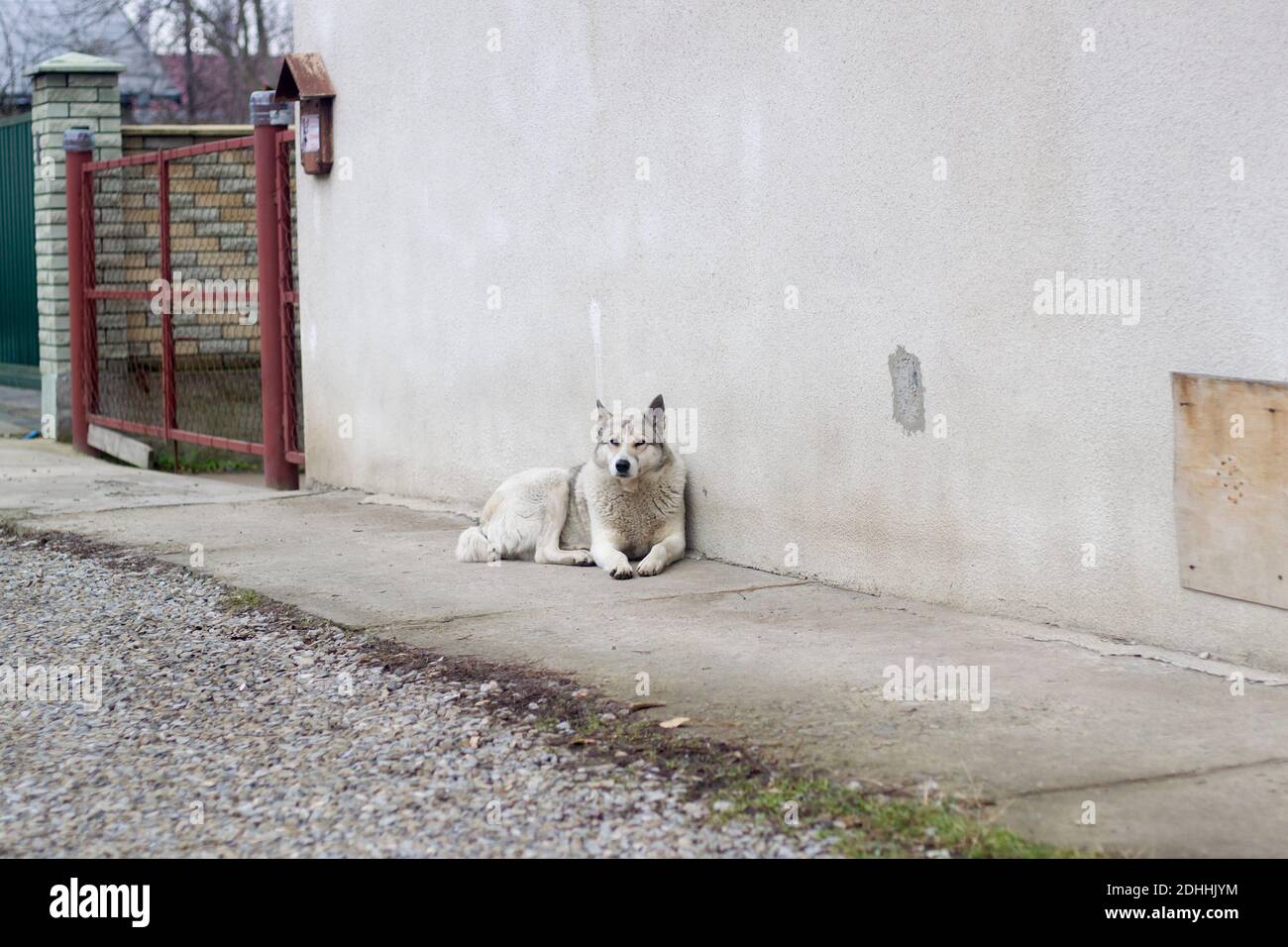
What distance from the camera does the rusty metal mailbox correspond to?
9.85 meters

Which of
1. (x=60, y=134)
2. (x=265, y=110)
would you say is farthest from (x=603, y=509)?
(x=60, y=134)

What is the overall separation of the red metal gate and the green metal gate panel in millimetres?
1689

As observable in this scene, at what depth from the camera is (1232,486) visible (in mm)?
4836

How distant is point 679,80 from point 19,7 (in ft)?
82.7

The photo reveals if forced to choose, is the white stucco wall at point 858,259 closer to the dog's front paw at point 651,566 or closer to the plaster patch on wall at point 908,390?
the plaster patch on wall at point 908,390

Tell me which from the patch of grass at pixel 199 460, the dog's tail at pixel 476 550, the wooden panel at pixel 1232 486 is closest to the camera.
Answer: the wooden panel at pixel 1232 486

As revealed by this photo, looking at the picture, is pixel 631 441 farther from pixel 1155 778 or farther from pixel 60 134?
pixel 60 134

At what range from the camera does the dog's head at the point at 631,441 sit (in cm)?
683

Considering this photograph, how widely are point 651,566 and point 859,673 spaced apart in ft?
6.62

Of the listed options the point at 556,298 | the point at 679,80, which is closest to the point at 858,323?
the point at 679,80

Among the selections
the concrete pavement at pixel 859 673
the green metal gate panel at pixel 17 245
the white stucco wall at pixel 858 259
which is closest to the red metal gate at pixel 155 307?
the green metal gate panel at pixel 17 245

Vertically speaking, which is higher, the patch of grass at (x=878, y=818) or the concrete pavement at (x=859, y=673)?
the concrete pavement at (x=859, y=673)

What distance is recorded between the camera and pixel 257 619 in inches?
241

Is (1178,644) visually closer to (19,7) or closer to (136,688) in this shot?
(136,688)
